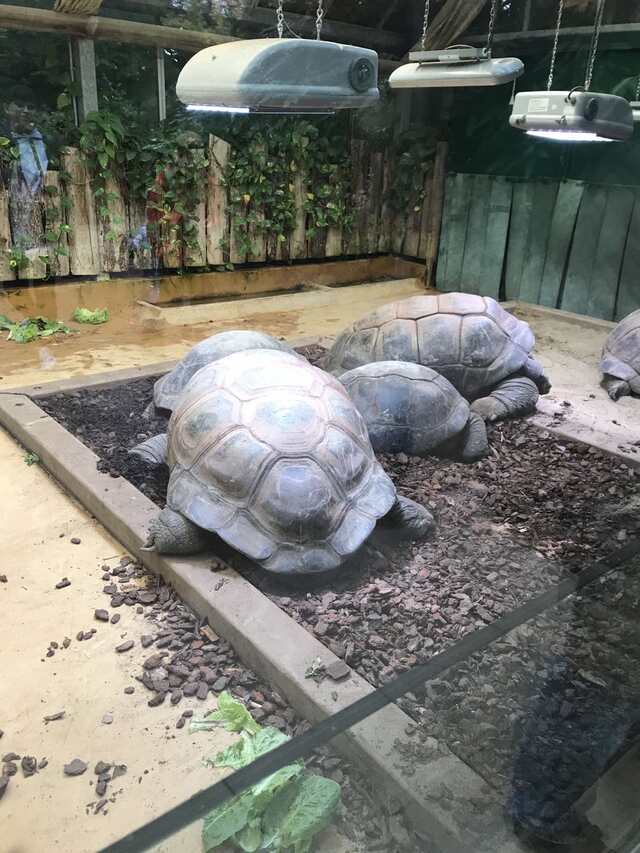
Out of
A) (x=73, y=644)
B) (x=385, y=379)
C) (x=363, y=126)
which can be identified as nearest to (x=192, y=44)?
(x=363, y=126)

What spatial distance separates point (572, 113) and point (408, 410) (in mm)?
1426

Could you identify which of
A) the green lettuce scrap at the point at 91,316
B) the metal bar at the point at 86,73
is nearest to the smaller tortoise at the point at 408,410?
the metal bar at the point at 86,73

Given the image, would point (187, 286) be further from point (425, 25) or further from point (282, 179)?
point (425, 25)

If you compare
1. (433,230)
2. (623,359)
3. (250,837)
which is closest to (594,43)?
(623,359)

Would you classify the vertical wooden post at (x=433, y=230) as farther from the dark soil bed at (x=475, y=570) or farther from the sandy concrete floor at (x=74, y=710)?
the sandy concrete floor at (x=74, y=710)

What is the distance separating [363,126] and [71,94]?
6.47 feet

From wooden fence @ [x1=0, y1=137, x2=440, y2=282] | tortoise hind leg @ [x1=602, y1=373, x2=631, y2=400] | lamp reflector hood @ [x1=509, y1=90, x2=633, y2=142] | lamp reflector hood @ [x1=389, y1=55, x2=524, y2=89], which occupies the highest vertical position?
lamp reflector hood @ [x1=389, y1=55, x2=524, y2=89]

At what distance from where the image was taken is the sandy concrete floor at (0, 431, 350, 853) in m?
1.48

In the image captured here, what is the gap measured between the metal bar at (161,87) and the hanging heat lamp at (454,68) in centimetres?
135

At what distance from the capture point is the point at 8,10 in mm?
4133

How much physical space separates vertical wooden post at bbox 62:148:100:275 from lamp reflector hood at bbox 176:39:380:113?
3.36 m

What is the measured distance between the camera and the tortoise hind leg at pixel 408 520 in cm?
259

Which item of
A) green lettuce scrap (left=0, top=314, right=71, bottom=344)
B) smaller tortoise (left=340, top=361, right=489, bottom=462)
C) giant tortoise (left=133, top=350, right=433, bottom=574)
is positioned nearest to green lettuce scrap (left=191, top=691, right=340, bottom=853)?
giant tortoise (left=133, top=350, right=433, bottom=574)

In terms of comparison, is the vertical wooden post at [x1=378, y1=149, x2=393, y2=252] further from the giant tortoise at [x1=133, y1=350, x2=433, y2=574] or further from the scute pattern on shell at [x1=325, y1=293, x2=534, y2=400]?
the giant tortoise at [x1=133, y1=350, x2=433, y2=574]
